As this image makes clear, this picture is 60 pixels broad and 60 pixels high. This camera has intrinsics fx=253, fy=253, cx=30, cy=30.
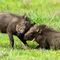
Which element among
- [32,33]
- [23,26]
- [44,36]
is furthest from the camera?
[23,26]

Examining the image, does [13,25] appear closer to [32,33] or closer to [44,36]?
[32,33]

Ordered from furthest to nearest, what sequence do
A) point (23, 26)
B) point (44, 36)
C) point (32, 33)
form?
1. point (23, 26)
2. point (32, 33)
3. point (44, 36)

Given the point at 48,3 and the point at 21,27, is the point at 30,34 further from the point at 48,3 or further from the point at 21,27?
the point at 48,3

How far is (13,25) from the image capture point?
33.8 ft

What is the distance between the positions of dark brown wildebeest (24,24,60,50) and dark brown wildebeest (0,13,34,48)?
10.2 inches

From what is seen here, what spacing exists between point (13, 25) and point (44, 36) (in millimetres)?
1377

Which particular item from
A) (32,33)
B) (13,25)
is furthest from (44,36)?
→ (13,25)

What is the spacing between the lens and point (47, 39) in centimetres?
968

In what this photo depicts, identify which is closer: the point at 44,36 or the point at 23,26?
the point at 44,36

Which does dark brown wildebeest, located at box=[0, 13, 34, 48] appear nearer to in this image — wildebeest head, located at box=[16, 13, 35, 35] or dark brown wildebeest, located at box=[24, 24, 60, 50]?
wildebeest head, located at box=[16, 13, 35, 35]

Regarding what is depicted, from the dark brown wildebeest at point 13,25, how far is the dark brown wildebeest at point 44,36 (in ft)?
0.85

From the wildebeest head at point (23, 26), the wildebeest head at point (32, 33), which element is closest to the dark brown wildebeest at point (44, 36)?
the wildebeest head at point (32, 33)

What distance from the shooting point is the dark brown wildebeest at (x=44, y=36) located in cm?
940

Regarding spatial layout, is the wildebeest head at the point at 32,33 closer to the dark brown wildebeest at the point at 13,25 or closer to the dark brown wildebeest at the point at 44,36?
the dark brown wildebeest at the point at 44,36
